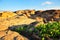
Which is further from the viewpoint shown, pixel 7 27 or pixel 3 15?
pixel 3 15

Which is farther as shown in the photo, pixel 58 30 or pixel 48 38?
pixel 58 30

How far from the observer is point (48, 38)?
37.3 feet

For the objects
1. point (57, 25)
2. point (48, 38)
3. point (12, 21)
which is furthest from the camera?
point (12, 21)

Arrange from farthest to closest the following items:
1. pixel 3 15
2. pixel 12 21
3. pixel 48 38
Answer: pixel 3 15, pixel 12 21, pixel 48 38

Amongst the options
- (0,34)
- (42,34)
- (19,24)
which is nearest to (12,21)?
(19,24)

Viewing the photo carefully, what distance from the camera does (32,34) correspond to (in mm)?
12391

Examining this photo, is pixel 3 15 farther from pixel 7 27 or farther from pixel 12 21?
pixel 7 27

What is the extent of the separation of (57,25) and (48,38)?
2.28 metres

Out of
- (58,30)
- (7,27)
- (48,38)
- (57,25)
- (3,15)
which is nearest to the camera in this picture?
(48,38)

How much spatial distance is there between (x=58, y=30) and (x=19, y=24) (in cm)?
410

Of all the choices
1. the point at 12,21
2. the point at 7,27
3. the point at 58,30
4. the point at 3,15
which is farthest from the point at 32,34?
the point at 3,15

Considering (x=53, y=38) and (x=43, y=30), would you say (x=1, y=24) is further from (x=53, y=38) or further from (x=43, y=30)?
(x=53, y=38)

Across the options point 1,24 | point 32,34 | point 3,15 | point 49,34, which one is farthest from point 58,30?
point 3,15

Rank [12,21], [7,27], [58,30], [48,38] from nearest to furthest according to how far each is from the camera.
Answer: [48,38] < [58,30] < [7,27] < [12,21]
